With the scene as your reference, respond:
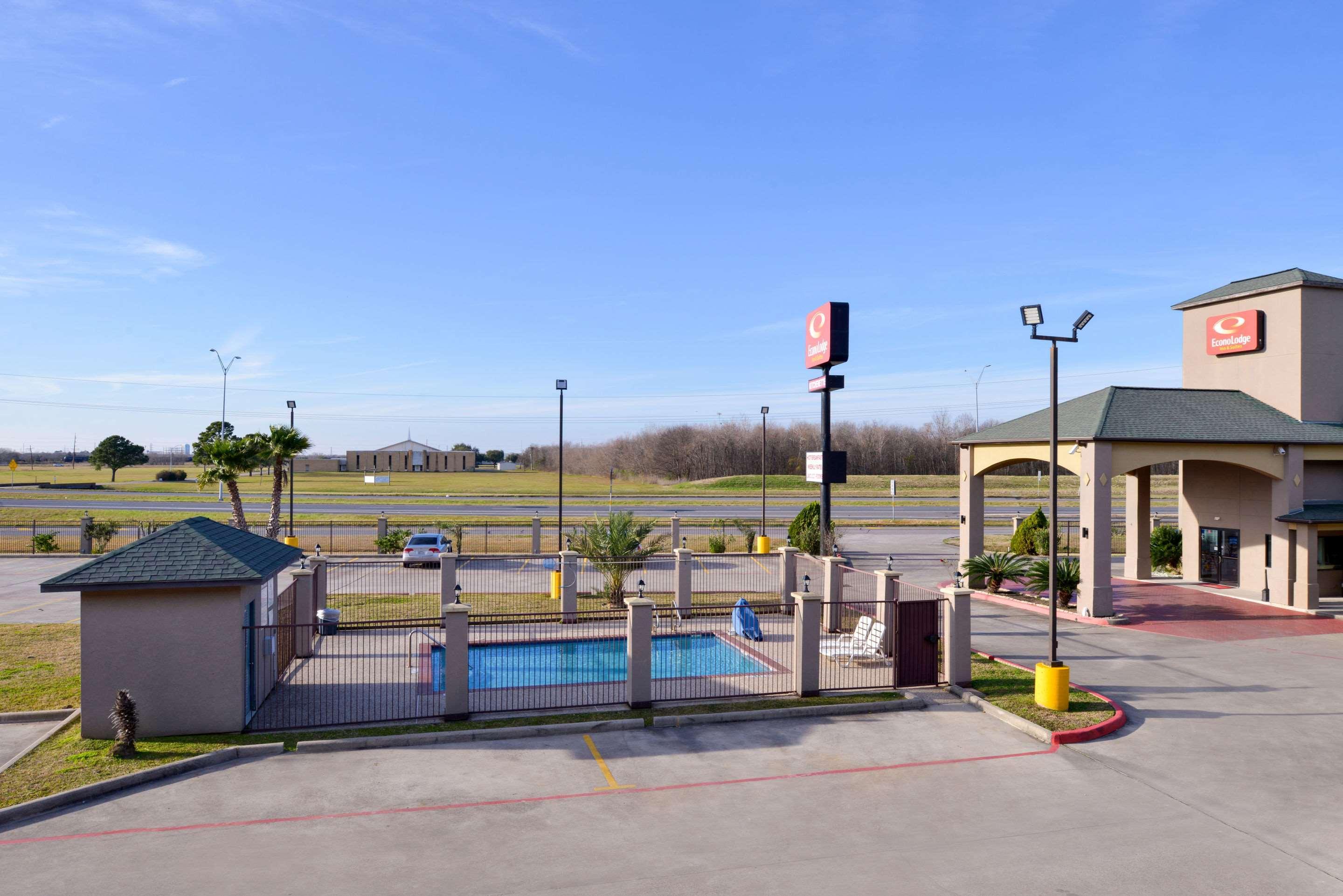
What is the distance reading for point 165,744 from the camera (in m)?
12.7

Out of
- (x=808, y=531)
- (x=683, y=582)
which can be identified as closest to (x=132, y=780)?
(x=683, y=582)

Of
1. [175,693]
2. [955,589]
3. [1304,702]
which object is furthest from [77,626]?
[1304,702]

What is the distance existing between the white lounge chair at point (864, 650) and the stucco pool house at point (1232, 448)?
9.03 meters

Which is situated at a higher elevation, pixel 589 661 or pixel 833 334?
pixel 833 334

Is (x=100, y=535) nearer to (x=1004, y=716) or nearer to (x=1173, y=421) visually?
(x=1004, y=716)

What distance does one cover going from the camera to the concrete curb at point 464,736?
12633 millimetres

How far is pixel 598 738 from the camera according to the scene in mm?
13312

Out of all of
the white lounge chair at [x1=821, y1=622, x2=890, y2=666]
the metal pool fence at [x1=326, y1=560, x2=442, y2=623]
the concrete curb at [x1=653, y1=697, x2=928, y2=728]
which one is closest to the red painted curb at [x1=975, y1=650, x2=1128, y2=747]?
the concrete curb at [x1=653, y1=697, x2=928, y2=728]

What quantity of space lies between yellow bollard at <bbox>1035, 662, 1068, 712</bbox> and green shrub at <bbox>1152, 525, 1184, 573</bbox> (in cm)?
2096

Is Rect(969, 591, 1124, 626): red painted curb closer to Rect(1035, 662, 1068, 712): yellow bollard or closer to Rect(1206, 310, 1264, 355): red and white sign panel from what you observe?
Rect(1035, 662, 1068, 712): yellow bollard

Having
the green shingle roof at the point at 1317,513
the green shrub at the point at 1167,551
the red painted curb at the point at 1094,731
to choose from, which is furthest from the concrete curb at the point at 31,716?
the green shrub at the point at 1167,551

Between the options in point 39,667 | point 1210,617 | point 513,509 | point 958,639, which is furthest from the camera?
point 513,509

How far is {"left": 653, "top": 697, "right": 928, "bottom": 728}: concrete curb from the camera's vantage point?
14.0 m

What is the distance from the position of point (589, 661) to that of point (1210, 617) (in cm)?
1724
